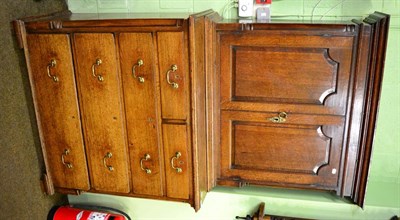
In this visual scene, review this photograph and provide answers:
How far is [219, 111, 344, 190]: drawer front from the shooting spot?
5.49 feet

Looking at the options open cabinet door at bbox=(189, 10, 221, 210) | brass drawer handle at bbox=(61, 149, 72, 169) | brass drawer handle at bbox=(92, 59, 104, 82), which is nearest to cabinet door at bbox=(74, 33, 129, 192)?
brass drawer handle at bbox=(92, 59, 104, 82)

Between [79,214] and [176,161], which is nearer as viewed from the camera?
[176,161]

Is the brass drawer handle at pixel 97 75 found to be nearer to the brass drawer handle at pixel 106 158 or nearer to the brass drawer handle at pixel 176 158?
the brass drawer handle at pixel 106 158

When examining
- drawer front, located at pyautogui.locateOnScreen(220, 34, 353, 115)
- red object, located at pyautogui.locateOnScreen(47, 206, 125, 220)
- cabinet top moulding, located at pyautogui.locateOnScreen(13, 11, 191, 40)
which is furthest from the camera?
red object, located at pyautogui.locateOnScreen(47, 206, 125, 220)

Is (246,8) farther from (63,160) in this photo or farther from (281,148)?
(63,160)

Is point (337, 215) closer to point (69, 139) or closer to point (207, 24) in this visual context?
point (207, 24)

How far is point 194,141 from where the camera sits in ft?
5.12

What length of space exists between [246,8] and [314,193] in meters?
0.97

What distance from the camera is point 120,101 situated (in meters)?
1.59

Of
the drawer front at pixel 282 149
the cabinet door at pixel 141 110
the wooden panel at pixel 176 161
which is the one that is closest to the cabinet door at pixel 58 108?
the cabinet door at pixel 141 110

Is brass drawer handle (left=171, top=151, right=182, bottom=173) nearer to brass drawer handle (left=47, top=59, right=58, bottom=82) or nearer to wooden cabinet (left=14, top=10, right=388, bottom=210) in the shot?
wooden cabinet (left=14, top=10, right=388, bottom=210)

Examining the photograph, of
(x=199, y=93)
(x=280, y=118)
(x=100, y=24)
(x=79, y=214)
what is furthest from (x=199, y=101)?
(x=79, y=214)

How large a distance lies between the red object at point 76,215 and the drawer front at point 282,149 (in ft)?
2.09

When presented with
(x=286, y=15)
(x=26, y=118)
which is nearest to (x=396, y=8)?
(x=286, y=15)
